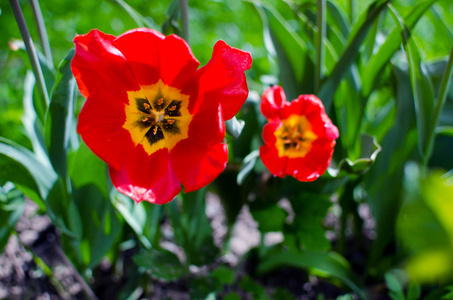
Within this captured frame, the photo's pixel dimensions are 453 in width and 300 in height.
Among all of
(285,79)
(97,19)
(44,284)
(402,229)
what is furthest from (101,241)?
(97,19)

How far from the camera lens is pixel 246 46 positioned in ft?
Result: 8.19

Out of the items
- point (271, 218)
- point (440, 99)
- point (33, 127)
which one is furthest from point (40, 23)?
point (440, 99)

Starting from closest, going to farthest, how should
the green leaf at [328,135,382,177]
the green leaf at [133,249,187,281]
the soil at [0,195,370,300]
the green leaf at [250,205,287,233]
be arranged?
the green leaf at [328,135,382,177] < the green leaf at [133,249,187,281] < the green leaf at [250,205,287,233] < the soil at [0,195,370,300]

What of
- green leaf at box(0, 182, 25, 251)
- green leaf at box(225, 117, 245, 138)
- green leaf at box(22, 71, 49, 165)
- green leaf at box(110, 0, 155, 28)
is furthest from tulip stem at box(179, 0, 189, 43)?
green leaf at box(0, 182, 25, 251)

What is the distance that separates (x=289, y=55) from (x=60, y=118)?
63 cm

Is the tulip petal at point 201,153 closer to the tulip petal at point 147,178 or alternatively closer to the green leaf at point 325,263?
the tulip petal at point 147,178

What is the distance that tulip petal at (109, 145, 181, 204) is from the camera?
68cm

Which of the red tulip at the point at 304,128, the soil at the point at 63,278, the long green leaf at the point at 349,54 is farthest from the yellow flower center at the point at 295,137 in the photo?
the soil at the point at 63,278

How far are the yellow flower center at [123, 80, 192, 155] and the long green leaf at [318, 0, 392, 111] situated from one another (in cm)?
38

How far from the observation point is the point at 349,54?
3.15ft

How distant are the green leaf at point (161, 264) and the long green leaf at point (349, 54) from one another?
22.3 inches

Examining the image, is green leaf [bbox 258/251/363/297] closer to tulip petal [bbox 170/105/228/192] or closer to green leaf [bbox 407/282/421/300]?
green leaf [bbox 407/282/421/300]

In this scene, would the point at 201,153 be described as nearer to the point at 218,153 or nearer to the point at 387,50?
the point at 218,153

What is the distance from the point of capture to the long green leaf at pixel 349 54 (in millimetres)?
930
